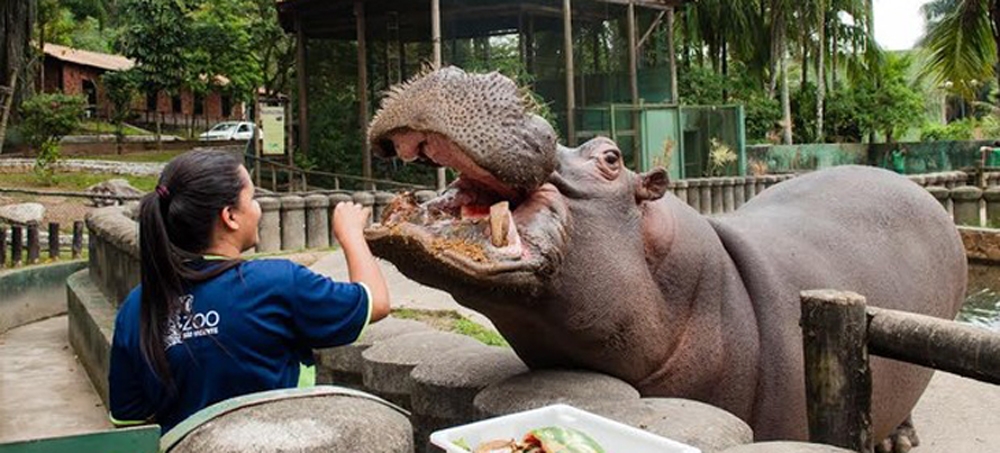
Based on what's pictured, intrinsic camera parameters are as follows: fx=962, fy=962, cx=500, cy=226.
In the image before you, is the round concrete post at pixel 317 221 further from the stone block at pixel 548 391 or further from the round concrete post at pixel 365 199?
the stone block at pixel 548 391

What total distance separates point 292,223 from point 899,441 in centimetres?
792

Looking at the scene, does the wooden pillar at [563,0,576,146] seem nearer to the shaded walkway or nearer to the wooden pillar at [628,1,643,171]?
the wooden pillar at [628,1,643,171]

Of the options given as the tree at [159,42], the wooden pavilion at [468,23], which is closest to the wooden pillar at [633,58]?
the wooden pavilion at [468,23]

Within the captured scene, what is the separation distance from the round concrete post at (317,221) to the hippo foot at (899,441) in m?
7.74

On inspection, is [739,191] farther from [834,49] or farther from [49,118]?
[834,49]

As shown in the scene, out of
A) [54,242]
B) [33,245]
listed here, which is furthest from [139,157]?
[33,245]

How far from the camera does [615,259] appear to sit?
3.34 meters

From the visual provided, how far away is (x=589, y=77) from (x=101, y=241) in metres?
13.3

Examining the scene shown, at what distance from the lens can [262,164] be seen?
17938 mm

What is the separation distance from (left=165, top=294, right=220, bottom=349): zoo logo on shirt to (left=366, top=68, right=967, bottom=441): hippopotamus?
0.83 metres

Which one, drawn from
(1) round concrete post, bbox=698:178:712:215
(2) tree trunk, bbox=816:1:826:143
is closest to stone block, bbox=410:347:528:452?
(1) round concrete post, bbox=698:178:712:215

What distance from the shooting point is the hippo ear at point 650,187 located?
138 inches

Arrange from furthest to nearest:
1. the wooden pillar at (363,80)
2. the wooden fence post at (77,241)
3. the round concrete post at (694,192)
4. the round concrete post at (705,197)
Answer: the wooden pillar at (363,80) < the round concrete post at (705,197) < the round concrete post at (694,192) < the wooden fence post at (77,241)

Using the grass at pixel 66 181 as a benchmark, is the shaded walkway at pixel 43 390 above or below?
below
